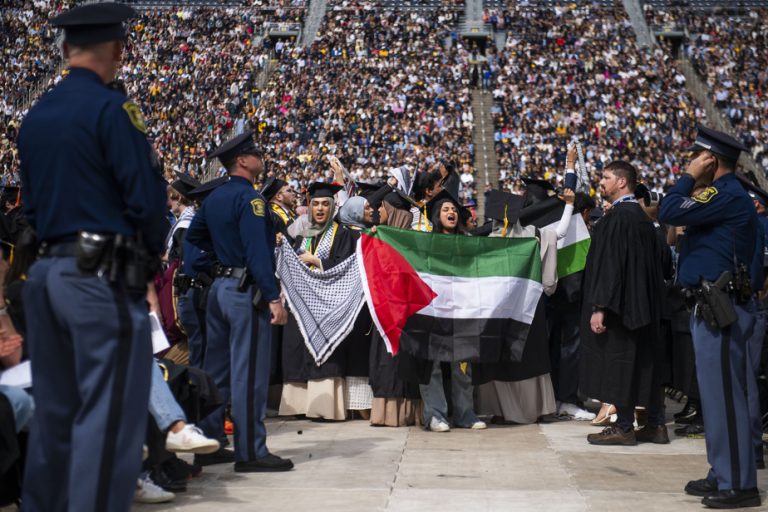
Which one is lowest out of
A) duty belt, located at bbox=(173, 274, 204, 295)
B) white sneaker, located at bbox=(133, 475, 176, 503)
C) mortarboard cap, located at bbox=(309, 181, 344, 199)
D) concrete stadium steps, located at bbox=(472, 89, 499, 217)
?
white sneaker, located at bbox=(133, 475, 176, 503)

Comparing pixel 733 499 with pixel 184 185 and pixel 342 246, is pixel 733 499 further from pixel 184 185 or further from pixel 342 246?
pixel 184 185

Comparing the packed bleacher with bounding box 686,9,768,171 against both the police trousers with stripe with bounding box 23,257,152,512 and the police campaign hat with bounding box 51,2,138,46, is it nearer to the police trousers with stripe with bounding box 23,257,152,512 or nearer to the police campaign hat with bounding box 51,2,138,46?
the police campaign hat with bounding box 51,2,138,46

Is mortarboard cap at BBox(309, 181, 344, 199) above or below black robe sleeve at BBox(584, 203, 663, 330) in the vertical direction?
above

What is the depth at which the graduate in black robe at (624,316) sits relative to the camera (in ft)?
24.2

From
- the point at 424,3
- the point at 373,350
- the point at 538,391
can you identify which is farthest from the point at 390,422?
the point at 424,3

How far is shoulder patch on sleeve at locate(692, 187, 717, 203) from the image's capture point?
5570 mm

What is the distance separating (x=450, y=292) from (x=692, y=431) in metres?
2.09

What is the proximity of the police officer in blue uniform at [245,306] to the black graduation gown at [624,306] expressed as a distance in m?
2.44

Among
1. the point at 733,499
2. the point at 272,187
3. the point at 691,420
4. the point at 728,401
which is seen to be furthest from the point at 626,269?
the point at 272,187

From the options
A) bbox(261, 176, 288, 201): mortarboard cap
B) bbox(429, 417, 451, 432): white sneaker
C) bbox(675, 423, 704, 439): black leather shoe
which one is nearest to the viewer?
bbox(675, 423, 704, 439): black leather shoe

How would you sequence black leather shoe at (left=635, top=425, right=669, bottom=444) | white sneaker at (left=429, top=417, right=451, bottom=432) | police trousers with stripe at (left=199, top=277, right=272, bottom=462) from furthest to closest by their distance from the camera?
white sneaker at (left=429, top=417, right=451, bottom=432)
black leather shoe at (left=635, top=425, right=669, bottom=444)
police trousers with stripe at (left=199, top=277, right=272, bottom=462)

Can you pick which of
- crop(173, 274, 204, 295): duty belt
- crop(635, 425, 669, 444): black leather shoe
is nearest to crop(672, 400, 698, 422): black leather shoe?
crop(635, 425, 669, 444): black leather shoe

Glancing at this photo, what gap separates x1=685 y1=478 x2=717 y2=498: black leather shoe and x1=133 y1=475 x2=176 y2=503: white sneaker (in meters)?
2.67

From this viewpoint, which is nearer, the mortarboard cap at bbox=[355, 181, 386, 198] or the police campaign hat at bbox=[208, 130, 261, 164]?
the police campaign hat at bbox=[208, 130, 261, 164]
